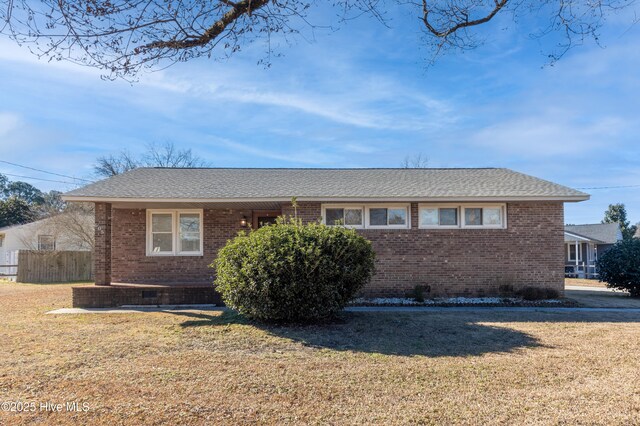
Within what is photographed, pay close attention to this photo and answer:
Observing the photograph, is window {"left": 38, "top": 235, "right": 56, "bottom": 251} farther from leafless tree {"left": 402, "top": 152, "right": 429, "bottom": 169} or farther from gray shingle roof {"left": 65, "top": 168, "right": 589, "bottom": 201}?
leafless tree {"left": 402, "top": 152, "right": 429, "bottom": 169}

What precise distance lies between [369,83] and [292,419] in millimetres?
8910

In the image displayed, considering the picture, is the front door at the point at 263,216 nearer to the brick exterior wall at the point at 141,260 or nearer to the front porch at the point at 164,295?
the brick exterior wall at the point at 141,260

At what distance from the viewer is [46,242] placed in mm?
26000

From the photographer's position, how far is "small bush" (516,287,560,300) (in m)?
11.2

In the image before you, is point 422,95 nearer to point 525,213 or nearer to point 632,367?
point 525,213

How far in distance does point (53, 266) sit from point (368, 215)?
17.1m

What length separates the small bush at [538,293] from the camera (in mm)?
11188

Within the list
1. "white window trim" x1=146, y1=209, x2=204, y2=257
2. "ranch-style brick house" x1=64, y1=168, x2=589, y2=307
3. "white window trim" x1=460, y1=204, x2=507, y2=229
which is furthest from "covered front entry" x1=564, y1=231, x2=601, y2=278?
"white window trim" x1=146, y1=209, x2=204, y2=257

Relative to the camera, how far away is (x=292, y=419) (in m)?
3.75

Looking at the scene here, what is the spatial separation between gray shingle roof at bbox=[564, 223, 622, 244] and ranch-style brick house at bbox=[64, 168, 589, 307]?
22.5 metres

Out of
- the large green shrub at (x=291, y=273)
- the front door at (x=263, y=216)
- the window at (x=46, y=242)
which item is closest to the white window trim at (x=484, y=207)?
the large green shrub at (x=291, y=273)

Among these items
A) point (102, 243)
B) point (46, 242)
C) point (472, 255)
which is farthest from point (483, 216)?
point (46, 242)

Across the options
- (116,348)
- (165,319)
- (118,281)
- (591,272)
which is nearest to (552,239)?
(165,319)

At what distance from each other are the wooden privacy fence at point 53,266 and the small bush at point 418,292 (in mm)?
17211
